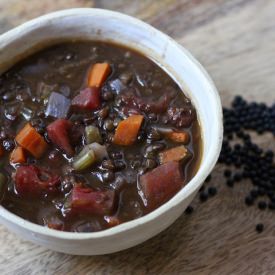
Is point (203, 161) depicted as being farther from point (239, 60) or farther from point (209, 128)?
point (239, 60)

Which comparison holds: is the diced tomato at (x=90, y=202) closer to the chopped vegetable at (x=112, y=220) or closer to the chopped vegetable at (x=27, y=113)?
the chopped vegetable at (x=112, y=220)

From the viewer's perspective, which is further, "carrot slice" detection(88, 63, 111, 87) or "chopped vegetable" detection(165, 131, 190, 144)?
"carrot slice" detection(88, 63, 111, 87)

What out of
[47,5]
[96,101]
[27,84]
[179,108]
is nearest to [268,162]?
[179,108]

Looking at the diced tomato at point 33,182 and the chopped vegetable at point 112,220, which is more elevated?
the diced tomato at point 33,182

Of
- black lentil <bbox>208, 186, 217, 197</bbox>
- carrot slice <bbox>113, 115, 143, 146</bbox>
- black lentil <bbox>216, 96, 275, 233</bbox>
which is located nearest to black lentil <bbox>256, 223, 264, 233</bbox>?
black lentil <bbox>216, 96, 275, 233</bbox>

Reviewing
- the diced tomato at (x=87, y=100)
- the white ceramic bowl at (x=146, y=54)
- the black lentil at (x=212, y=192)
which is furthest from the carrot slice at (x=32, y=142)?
the black lentil at (x=212, y=192)

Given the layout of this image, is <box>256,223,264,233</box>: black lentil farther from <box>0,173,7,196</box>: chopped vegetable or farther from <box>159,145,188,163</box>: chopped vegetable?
<box>0,173,7,196</box>: chopped vegetable
